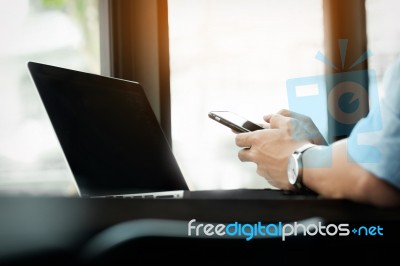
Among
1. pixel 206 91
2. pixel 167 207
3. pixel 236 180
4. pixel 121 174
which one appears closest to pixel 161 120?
pixel 206 91

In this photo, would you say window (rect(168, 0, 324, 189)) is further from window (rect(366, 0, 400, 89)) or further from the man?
the man

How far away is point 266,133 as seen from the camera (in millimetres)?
737

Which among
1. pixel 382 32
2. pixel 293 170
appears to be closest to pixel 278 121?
pixel 293 170

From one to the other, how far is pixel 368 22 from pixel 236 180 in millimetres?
500

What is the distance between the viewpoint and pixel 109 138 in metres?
0.71

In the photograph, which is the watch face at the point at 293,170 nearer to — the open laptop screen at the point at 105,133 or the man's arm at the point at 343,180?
the man's arm at the point at 343,180

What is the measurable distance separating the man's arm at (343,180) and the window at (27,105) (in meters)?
0.56

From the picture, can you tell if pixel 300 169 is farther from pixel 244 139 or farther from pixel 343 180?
pixel 244 139

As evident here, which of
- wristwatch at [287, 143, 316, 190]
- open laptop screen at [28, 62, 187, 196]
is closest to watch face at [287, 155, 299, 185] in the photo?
wristwatch at [287, 143, 316, 190]

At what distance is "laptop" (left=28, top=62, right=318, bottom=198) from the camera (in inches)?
24.6

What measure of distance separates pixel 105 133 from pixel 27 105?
348 millimetres

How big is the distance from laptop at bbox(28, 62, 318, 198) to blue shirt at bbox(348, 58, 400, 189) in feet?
0.41

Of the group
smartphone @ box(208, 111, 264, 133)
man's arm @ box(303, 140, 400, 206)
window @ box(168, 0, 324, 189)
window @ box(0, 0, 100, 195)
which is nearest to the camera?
man's arm @ box(303, 140, 400, 206)

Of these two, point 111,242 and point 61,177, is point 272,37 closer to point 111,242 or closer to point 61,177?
point 61,177
